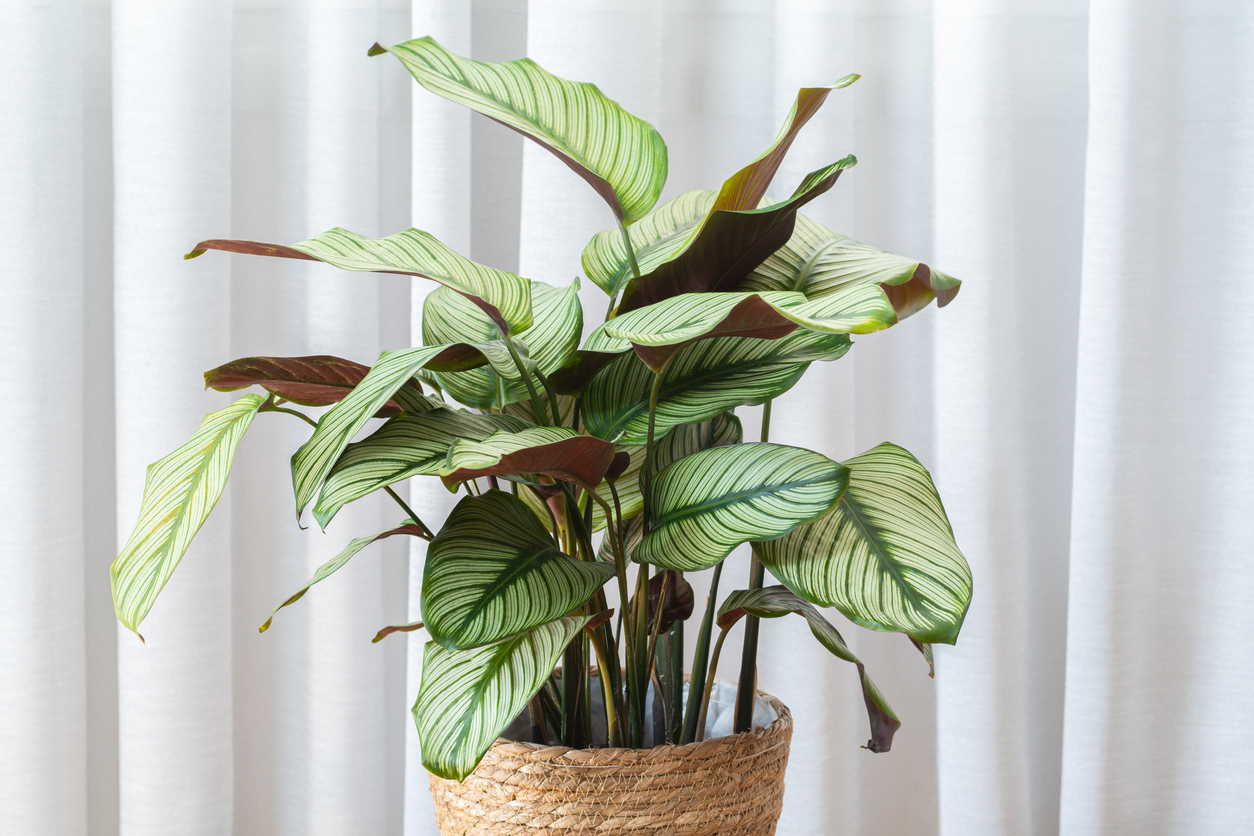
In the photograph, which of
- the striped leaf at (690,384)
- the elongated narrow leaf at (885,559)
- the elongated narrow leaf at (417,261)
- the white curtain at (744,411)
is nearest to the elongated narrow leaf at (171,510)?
the elongated narrow leaf at (417,261)

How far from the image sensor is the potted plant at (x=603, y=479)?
0.56m

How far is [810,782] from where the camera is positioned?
3.95 ft

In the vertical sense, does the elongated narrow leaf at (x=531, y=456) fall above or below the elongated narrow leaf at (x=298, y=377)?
below

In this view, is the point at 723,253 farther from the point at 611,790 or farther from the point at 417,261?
the point at 611,790

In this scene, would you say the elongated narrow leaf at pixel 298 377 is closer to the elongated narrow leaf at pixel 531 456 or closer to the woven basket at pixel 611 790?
the elongated narrow leaf at pixel 531 456

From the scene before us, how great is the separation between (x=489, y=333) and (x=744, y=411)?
547mm

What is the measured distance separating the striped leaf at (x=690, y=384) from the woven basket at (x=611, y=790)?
221 millimetres

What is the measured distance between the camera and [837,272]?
709 mm

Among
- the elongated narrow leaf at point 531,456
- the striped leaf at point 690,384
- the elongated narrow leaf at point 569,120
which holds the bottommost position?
the elongated narrow leaf at point 531,456

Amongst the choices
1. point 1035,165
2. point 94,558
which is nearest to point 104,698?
point 94,558

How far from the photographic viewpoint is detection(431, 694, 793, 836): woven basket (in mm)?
641

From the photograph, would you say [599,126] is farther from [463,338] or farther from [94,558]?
[94,558]

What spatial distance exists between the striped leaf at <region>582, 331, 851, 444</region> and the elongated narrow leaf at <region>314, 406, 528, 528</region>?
0.23ft

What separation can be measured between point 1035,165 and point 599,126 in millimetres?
822
